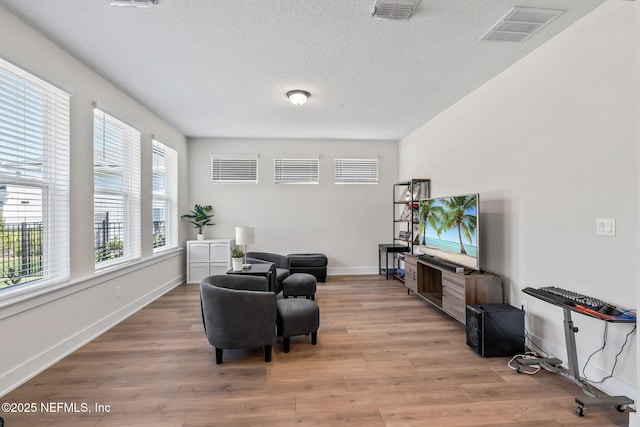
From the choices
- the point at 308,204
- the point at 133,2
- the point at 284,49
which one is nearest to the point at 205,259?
the point at 308,204

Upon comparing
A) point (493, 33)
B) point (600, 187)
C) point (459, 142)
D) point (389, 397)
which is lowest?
point (389, 397)

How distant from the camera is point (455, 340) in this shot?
3.00 metres

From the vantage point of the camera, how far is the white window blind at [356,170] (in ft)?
20.0

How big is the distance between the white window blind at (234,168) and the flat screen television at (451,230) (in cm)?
335

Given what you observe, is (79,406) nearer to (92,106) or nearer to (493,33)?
(92,106)

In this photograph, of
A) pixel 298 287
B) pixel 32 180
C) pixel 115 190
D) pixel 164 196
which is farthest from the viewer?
pixel 164 196

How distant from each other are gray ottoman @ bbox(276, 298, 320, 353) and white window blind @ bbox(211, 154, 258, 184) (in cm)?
359

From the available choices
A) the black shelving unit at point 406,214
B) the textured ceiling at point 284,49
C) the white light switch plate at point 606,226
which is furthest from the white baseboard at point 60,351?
the white light switch plate at point 606,226

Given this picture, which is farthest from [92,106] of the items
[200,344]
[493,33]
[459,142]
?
[459,142]

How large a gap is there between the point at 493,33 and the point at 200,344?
383cm

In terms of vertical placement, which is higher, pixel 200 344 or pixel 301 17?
pixel 301 17

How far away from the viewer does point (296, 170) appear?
19.7 ft

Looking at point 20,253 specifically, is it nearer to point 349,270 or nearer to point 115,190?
point 115,190

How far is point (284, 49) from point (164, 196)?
3373 millimetres
